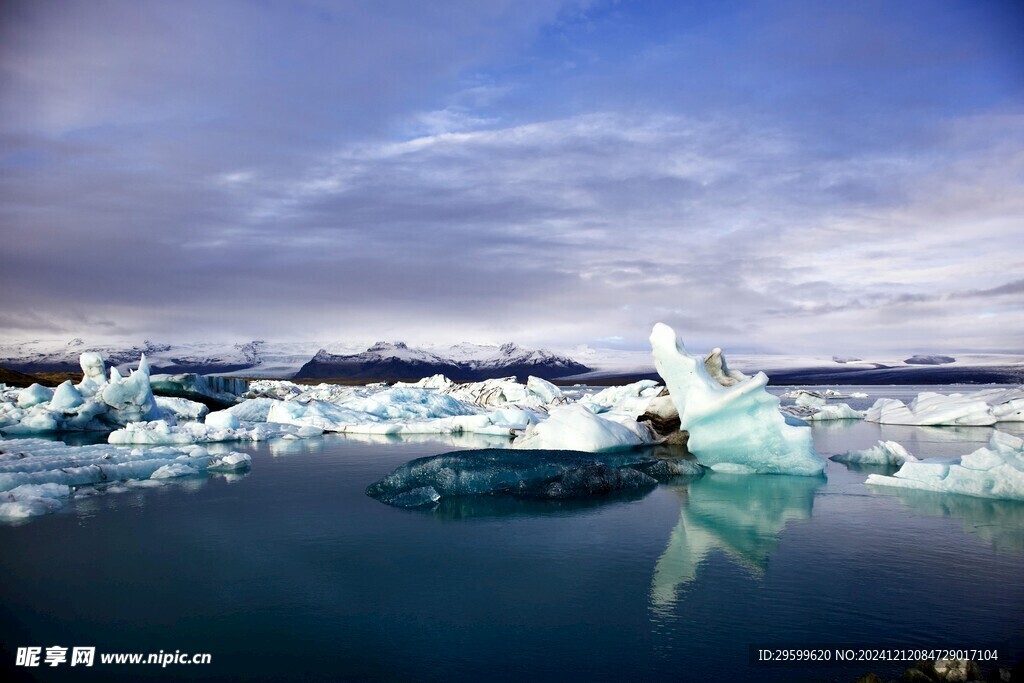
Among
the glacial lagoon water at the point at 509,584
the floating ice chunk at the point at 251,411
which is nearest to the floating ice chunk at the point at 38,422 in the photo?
the floating ice chunk at the point at 251,411

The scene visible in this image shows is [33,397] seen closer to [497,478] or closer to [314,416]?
[314,416]

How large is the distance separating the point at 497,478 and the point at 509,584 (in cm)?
382

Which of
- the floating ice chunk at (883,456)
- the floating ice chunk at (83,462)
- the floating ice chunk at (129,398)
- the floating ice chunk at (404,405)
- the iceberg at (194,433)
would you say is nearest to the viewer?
the floating ice chunk at (83,462)

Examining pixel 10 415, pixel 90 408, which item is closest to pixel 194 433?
pixel 90 408

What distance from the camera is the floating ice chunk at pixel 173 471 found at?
1045 centimetres

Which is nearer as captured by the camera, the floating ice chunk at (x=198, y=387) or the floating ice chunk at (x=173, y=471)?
the floating ice chunk at (x=173, y=471)

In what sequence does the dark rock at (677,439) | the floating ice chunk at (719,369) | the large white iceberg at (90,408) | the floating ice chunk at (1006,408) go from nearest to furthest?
the floating ice chunk at (719,369) < the dark rock at (677,439) < the large white iceberg at (90,408) < the floating ice chunk at (1006,408)

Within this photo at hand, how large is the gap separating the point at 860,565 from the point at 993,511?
338 centimetres

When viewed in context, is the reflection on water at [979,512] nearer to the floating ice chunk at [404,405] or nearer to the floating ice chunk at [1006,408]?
the floating ice chunk at [1006,408]

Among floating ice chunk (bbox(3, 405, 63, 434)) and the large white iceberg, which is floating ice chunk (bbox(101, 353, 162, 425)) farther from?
floating ice chunk (bbox(3, 405, 63, 434))

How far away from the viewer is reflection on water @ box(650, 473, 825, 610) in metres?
5.30

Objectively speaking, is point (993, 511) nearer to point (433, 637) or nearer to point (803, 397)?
point (433, 637)

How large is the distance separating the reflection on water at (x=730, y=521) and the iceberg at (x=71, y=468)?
718 cm

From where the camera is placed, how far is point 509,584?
4.96 meters
